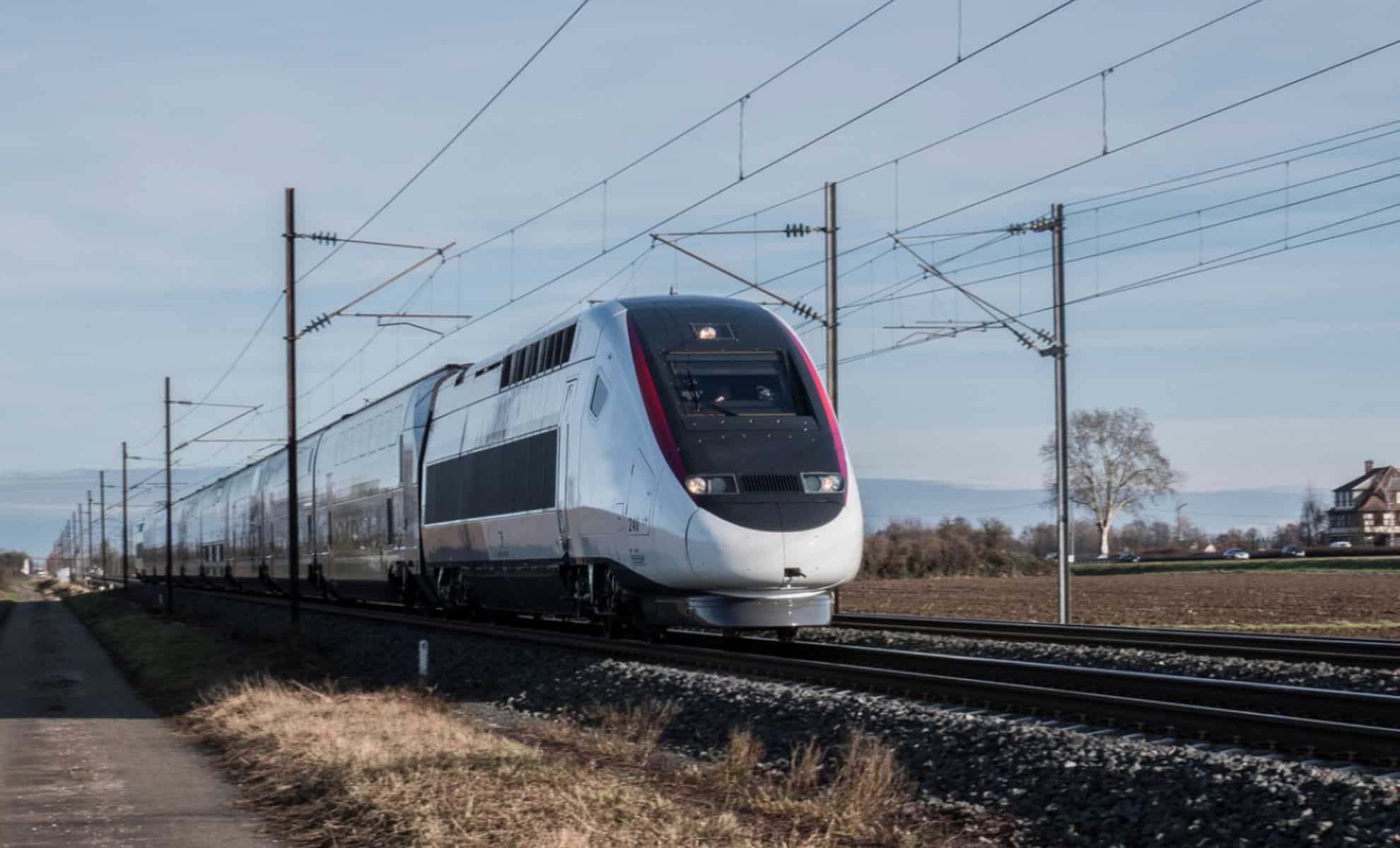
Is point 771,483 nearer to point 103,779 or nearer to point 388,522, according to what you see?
point 103,779

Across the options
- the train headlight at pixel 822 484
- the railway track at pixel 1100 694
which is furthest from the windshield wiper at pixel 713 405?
the railway track at pixel 1100 694

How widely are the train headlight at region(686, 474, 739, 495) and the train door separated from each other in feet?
9.65

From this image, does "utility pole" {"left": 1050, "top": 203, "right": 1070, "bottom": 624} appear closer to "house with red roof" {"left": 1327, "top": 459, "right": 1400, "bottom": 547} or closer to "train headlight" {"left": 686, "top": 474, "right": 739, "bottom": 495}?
"train headlight" {"left": 686, "top": 474, "right": 739, "bottom": 495}

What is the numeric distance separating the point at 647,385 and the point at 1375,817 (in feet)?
36.7

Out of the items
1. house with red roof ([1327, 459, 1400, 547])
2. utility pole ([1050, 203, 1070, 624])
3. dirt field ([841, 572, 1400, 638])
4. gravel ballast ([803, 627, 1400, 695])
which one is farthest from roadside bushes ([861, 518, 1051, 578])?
house with red roof ([1327, 459, 1400, 547])

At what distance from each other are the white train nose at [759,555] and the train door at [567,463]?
3.21 metres

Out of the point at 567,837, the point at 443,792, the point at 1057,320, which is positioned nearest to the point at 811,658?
the point at 443,792

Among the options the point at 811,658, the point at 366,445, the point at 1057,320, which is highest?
the point at 1057,320

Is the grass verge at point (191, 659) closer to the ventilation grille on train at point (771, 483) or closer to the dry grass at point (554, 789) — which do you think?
the dry grass at point (554, 789)

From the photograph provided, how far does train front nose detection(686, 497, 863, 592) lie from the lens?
54.0ft

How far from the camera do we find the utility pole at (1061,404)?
29.1 meters

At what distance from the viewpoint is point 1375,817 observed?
7.61 meters

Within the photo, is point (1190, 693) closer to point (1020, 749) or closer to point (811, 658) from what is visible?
point (1020, 749)

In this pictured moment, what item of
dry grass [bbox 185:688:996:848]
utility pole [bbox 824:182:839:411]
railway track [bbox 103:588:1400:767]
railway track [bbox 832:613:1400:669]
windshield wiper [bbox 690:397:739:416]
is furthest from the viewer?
utility pole [bbox 824:182:839:411]
